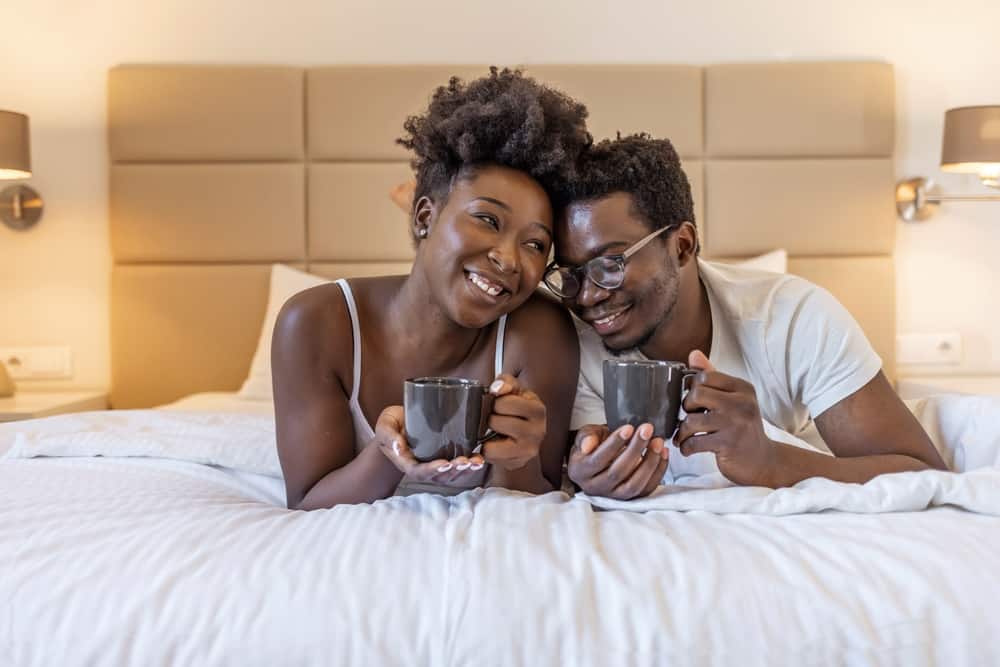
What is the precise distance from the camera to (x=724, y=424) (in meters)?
1.11

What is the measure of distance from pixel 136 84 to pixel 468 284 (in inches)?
89.1

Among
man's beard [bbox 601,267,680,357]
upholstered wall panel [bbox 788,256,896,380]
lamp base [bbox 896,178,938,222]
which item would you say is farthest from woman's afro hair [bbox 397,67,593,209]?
lamp base [bbox 896,178,938,222]

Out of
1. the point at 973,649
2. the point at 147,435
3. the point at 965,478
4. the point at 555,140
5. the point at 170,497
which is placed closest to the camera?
the point at 973,649

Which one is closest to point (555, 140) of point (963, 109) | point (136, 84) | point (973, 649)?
point (973, 649)

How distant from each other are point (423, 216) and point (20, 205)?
7.63ft

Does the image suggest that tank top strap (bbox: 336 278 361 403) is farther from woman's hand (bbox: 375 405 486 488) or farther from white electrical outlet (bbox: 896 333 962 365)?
white electrical outlet (bbox: 896 333 962 365)

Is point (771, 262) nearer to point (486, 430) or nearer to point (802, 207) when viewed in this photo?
point (802, 207)

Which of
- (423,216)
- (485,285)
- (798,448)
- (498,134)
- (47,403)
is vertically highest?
(498,134)

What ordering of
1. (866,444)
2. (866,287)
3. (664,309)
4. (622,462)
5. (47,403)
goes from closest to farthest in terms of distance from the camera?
(622,462) → (866,444) → (664,309) → (47,403) → (866,287)

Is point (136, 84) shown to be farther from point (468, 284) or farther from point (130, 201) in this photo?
point (468, 284)

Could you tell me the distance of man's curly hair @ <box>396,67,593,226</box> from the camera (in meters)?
1.28

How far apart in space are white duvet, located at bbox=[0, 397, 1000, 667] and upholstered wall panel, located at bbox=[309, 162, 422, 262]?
201 cm

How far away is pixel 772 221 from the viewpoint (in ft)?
9.84

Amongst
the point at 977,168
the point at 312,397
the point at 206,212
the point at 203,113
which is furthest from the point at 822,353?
the point at 203,113
